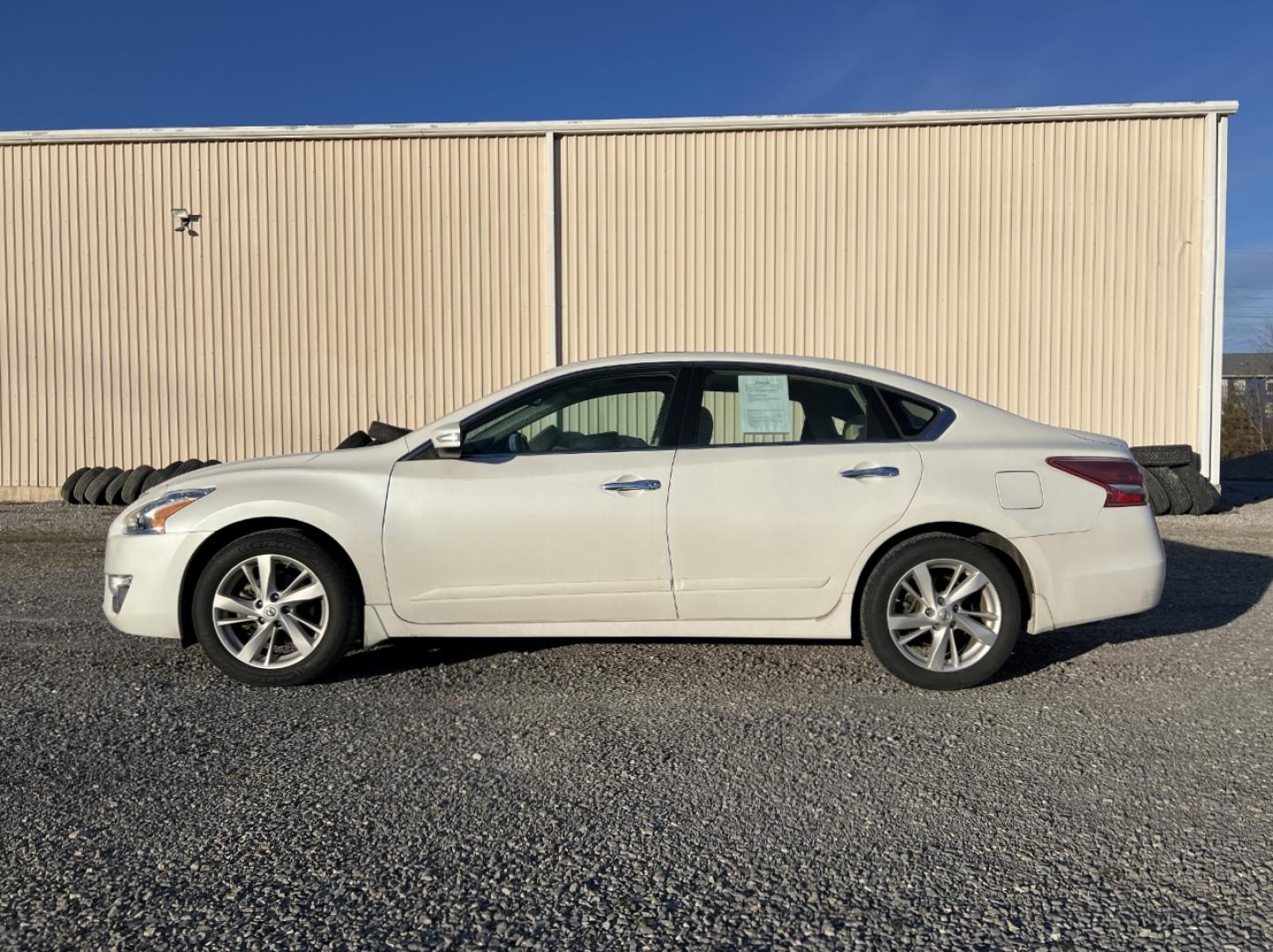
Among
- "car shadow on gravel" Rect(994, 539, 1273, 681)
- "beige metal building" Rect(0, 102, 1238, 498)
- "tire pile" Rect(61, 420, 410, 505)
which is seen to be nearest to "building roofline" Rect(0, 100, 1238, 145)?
"beige metal building" Rect(0, 102, 1238, 498)

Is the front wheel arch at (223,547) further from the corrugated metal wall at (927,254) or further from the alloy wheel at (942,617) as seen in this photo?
the corrugated metal wall at (927,254)

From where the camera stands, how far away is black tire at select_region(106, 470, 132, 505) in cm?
1110

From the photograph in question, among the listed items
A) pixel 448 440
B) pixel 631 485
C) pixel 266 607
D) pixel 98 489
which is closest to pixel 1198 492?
pixel 631 485

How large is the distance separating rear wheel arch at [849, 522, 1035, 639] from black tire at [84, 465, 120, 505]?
9.96 m

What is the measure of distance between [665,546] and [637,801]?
1323 mm

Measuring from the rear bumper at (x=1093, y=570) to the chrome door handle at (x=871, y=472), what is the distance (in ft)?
2.05

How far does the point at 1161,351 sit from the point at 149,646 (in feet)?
36.1

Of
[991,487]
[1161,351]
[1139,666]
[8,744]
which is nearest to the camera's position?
[8,744]

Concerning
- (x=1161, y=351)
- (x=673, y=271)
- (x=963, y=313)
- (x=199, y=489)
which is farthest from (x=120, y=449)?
(x=1161, y=351)

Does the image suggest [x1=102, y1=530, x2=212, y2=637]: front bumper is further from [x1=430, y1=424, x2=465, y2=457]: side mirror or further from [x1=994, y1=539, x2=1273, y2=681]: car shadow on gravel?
[x1=994, y1=539, x2=1273, y2=681]: car shadow on gravel

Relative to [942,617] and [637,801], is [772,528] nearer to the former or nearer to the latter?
[942,617]

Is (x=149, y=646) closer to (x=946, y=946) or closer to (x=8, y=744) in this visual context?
(x=8, y=744)

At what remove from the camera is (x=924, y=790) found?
3.17 metres

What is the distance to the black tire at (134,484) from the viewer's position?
10961mm
